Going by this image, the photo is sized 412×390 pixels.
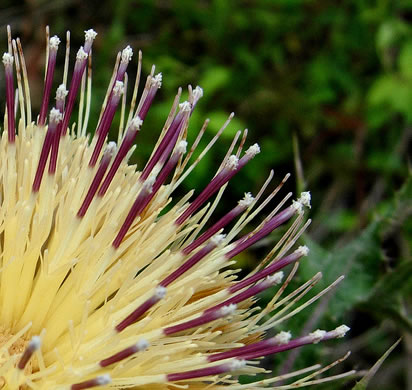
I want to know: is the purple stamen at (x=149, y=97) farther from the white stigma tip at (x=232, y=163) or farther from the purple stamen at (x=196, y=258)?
the purple stamen at (x=196, y=258)

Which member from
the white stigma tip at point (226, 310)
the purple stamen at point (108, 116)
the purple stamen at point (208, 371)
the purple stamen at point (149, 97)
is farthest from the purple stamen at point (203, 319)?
the purple stamen at point (149, 97)

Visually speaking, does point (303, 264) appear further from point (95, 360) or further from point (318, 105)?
point (318, 105)

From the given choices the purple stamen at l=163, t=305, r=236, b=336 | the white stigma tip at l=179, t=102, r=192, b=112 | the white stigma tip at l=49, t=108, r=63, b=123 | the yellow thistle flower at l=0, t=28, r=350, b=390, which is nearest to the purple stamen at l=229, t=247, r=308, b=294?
the yellow thistle flower at l=0, t=28, r=350, b=390

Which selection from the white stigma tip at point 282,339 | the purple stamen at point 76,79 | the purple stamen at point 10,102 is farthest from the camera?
the purple stamen at point 76,79

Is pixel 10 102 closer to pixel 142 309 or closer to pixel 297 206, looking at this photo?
pixel 142 309

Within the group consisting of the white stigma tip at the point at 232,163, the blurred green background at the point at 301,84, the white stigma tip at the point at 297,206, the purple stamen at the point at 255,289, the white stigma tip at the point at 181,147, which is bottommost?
the purple stamen at the point at 255,289

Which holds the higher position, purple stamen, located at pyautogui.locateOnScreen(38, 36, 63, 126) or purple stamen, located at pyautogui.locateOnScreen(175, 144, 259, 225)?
purple stamen, located at pyautogui.locateOnScreen(38, 36, 63, 126)

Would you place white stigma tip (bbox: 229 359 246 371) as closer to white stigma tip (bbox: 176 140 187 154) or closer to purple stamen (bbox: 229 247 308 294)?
purple stamen (bbox: 229 247 308 294)

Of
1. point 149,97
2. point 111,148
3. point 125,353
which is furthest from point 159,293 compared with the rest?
point 149,97
